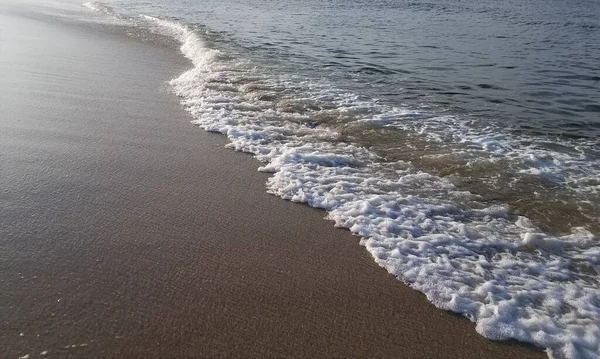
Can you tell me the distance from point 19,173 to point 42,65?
5.28 metres

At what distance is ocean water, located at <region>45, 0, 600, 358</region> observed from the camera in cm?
356

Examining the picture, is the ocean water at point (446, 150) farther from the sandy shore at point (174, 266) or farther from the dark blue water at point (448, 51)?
the sandy shore at point (174, 266)

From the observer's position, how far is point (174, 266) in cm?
347

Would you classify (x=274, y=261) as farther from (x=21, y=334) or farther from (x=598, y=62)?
(x=598, y=62)

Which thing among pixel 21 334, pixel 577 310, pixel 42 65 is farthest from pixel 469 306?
pixel 42 65

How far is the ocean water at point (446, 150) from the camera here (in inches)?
140

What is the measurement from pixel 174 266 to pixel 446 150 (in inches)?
170

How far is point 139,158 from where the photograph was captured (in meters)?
5.34

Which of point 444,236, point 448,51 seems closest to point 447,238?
point 444,236

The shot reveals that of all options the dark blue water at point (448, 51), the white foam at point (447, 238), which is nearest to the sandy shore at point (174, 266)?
the white foam at point (447, 238)

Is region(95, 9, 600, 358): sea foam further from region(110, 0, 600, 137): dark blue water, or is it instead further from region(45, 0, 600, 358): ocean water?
region(110, 0, 600, 137): dark blue water

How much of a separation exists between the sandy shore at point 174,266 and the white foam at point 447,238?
0.18 m

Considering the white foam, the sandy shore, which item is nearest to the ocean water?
the white foam

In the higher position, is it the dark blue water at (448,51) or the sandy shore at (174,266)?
the dark blue water at (448,51)
